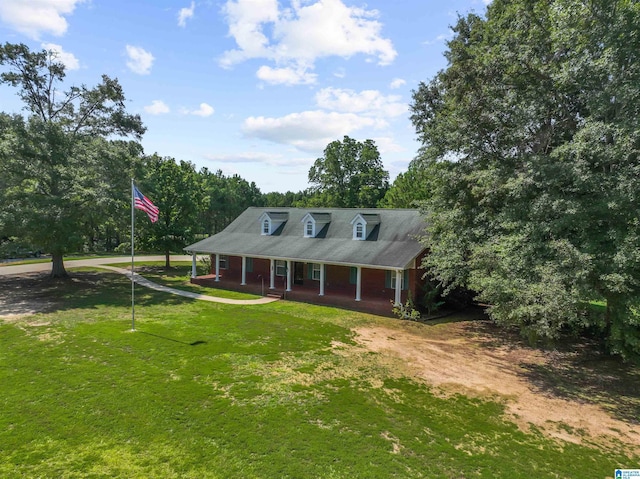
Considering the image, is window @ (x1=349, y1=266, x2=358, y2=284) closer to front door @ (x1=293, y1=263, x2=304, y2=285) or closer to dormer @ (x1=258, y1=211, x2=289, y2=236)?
front door @ (x1=293, y1=263, x2=304, y2=285)

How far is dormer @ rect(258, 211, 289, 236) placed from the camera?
29986 mm

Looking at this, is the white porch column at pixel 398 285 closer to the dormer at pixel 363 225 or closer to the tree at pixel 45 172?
the dormer at pixel 363 225

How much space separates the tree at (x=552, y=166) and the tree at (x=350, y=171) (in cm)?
4119

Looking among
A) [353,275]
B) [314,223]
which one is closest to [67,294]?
[314,223]

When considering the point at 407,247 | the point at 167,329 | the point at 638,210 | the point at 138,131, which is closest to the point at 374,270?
the point at 407,247

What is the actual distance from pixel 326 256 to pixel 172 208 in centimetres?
1954

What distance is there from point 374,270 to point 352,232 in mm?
3883

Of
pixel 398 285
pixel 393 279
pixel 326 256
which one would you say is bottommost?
pixel 398 285

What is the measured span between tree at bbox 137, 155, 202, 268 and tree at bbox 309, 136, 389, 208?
24.9 meters

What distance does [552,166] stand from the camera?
12.7 metres

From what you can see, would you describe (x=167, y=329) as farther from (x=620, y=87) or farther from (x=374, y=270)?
(x=620, y=87)

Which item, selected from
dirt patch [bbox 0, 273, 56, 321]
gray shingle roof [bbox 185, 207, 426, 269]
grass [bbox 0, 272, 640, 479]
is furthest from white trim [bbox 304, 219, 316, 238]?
dirt patch [bbox 0, 273, 56, 321]

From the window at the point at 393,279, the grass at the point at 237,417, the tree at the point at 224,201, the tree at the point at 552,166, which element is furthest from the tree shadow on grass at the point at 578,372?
the tree at the point at 224,201

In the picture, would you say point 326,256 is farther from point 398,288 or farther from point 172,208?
point 172,208
